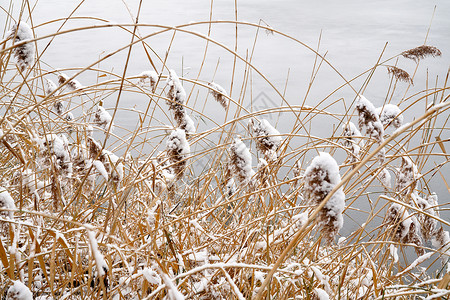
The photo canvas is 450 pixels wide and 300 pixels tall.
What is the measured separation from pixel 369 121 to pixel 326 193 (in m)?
0.28

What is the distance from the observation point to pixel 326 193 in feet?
2.30

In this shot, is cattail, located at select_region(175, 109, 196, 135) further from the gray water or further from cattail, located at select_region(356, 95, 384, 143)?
the gray water

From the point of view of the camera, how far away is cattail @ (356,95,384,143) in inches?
35.5

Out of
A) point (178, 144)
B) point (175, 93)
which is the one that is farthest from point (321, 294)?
point (175, 93)

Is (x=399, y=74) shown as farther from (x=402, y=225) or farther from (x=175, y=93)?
(x=175, y=93)

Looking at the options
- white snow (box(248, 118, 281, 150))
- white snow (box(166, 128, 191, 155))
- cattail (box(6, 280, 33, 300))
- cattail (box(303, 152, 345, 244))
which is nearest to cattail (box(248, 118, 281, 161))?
white snow (box(248, 118, 281, 150))

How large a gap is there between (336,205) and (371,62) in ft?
18.5

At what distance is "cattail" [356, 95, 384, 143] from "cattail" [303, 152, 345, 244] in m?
0.21

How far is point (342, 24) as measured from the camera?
9734mm

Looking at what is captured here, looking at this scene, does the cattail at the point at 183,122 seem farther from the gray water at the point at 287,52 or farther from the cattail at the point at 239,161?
the gray water at the point at 287,52

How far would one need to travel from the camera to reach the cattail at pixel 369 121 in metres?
0.90

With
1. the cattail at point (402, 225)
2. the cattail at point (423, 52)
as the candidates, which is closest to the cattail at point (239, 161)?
the cattail at point (402, 225)

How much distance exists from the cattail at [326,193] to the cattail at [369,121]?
211 millimetres

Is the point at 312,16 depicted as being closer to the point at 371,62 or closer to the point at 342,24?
the point at 342,24
